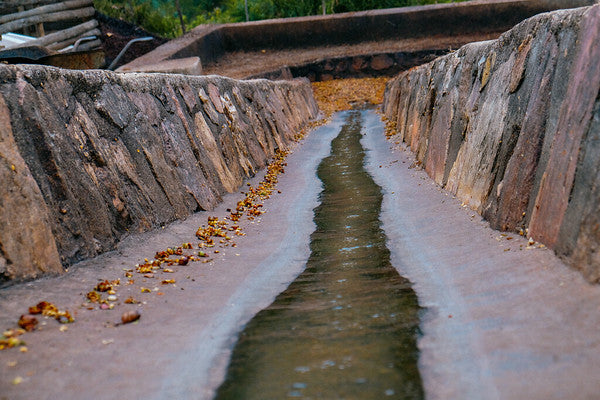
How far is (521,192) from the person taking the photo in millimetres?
3359

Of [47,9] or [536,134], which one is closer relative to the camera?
[536,134]

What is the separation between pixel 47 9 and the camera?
14305 mm

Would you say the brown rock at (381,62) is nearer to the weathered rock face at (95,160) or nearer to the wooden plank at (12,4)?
the wooden plank at (12,4)

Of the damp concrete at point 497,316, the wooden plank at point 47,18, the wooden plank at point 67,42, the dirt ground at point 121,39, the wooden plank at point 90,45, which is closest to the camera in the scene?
the damp concrete at point 497,316

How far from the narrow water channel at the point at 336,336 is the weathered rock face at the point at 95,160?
3.81ft

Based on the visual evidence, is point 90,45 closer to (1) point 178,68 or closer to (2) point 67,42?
(2) point 67,42

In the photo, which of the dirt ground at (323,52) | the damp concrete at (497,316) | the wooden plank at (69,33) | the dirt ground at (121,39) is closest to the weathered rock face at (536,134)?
the damp concrete at (497,316)

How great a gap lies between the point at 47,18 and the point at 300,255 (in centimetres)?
1311

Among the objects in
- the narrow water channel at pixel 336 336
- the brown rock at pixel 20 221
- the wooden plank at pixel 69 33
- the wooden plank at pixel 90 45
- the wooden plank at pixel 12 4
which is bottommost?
the narrow water channel at pixel 336 336

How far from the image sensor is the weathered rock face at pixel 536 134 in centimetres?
262

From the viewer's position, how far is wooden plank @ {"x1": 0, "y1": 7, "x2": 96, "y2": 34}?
13391 millimetres

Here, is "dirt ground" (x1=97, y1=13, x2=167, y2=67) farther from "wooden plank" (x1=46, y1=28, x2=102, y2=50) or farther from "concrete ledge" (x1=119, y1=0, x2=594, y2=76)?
"concrete ledge" (x1=119, y1=0, x2=594, y2=76)

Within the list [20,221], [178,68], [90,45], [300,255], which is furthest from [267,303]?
[90,45]

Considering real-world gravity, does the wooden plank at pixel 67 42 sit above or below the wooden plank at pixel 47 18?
below
